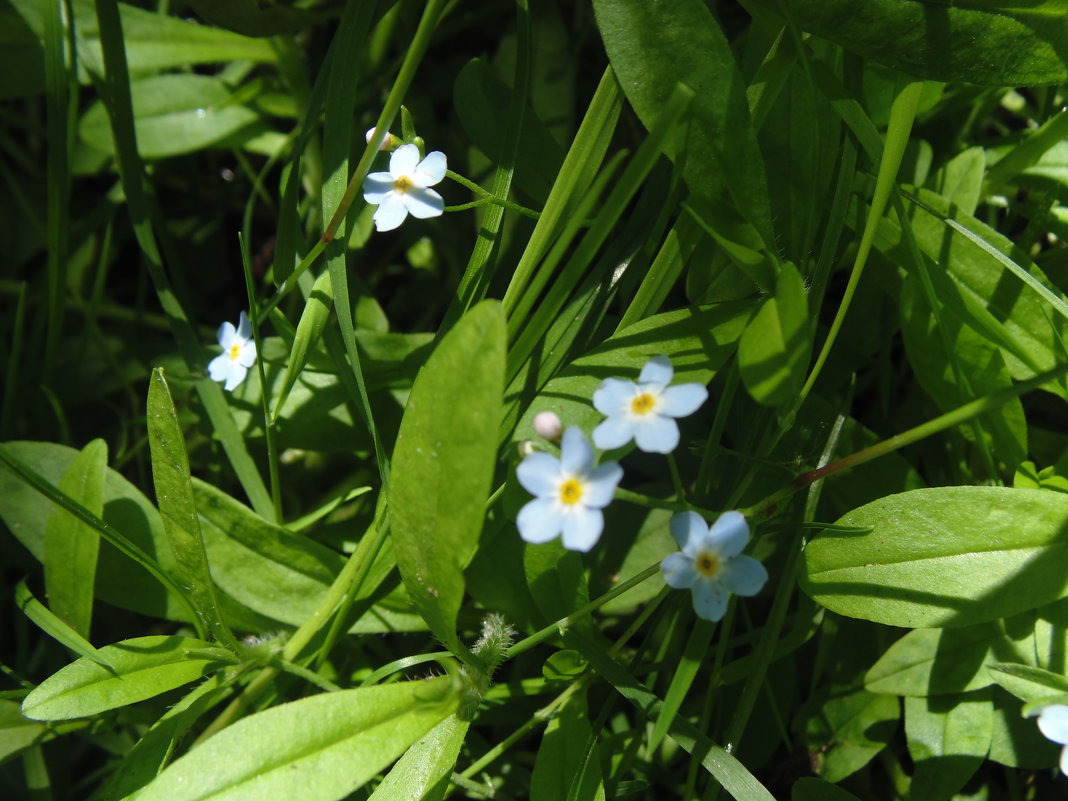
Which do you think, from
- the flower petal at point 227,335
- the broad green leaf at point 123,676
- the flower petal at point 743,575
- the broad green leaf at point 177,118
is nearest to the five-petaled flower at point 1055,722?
the flower petal at point 743,575

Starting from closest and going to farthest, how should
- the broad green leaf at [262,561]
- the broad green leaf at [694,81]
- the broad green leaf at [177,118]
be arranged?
the broad green leaf at [694,81] < the broad green leaf at [262,561] < the broad green leaf at [177,118]

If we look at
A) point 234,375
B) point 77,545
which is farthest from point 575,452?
point 77,545

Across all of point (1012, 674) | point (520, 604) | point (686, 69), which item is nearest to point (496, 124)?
point (686, 69)

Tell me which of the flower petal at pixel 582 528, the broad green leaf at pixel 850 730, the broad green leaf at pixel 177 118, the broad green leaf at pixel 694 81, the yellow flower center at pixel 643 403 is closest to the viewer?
the flower petal at pixel 582 528

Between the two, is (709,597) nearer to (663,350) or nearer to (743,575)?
(743,575)

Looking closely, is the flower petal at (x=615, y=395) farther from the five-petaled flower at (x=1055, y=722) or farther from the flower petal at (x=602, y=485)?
the five-petaled flower at (x=1055, y=722)

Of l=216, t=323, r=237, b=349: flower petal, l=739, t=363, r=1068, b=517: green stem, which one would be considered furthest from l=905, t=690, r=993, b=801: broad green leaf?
l=216, t=323, r=237, b=349: flower petal

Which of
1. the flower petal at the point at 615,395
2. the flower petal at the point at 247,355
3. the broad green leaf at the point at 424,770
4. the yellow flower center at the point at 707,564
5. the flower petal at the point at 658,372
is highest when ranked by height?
the flower petal at the point at 658,372

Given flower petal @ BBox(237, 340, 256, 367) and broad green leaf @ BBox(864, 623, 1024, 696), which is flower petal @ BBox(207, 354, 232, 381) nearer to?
flower petal @ BBox(237, 340, 256, 367)
